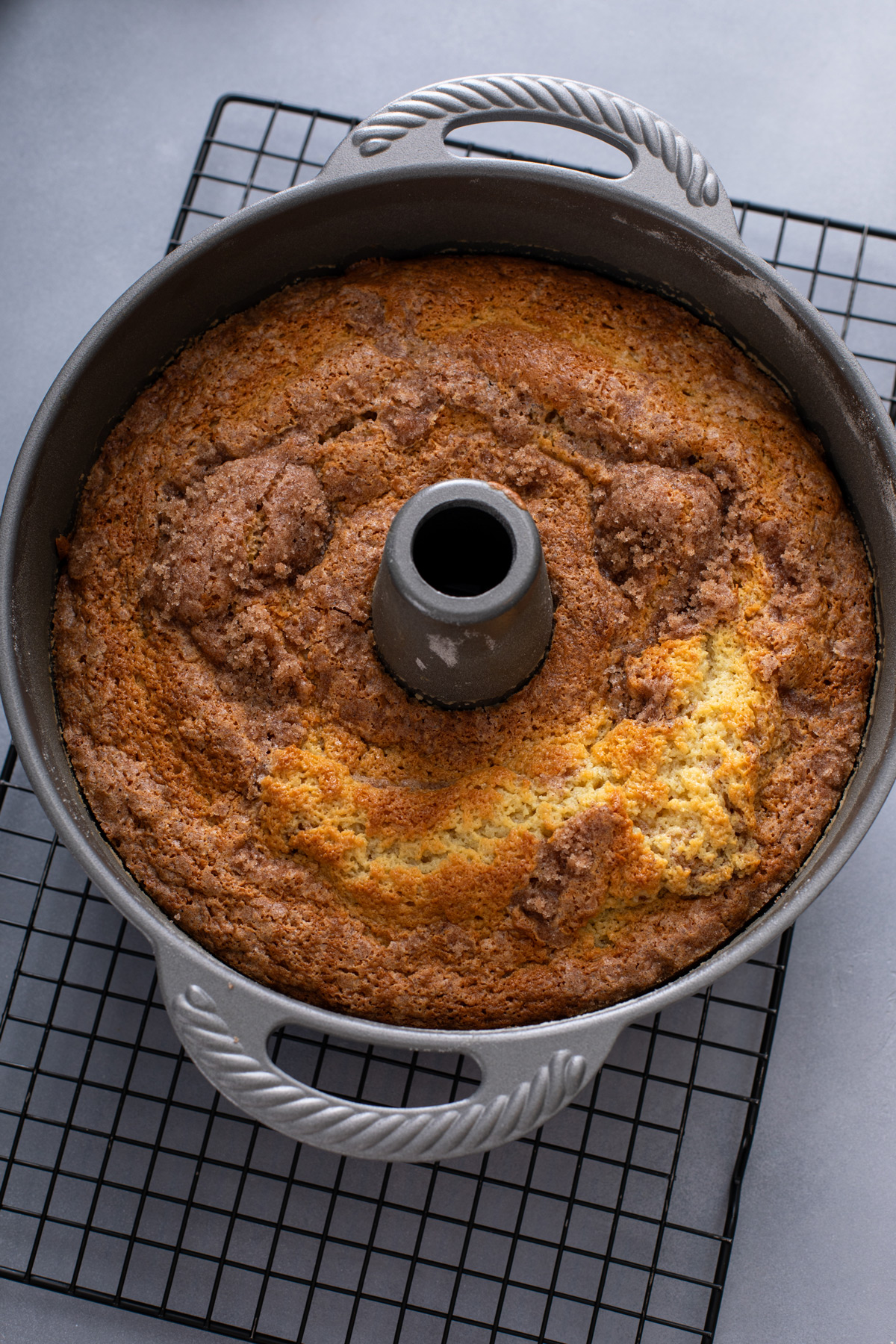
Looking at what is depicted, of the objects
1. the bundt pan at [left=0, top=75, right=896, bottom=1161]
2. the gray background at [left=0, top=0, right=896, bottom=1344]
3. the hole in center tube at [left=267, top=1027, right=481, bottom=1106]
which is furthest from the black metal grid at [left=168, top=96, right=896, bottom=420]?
the hole in center tube at [left=267, top=1027, right=481, bottom=1106]

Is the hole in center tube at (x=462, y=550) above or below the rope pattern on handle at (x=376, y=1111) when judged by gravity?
above

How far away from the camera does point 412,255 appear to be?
83.7 inches

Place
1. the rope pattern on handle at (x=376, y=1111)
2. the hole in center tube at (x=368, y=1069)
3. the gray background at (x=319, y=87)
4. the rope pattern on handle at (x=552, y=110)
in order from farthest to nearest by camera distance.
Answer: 1. the gray background at (x=319, y=87)
2. the hole in center tube at (x=368, y=1069)
3. the rope pattern on handle at (x=552, y=110)
4. the rope pattern on handle at (x=376, y=1111)

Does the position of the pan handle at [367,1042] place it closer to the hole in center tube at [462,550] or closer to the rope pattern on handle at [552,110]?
the hole in center tube at [462,550]

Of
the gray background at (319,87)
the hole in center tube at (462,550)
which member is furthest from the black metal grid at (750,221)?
the hole in center tube at (462,550)

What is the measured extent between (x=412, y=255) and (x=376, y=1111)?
1502mm

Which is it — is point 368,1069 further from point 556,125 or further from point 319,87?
point 319,87

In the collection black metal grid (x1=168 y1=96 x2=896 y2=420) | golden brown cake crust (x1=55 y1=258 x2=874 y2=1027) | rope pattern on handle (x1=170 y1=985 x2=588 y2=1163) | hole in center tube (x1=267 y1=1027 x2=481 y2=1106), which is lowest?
hole in center tube (x1=267 y1=1027 x2=481 y2=1106)

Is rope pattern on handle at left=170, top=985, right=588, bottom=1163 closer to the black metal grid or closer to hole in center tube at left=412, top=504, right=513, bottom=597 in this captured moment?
hole in center tube at left=412, top=504, right=513, bottom=597

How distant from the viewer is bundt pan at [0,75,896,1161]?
1.65m

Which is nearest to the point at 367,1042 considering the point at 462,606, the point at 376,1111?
the point at 376,1111

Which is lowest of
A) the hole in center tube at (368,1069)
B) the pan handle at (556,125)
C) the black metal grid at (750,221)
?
the hole in center tube at (368,1069)

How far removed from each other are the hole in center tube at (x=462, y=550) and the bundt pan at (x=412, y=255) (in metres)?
0.62

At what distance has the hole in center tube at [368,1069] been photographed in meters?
2.21
